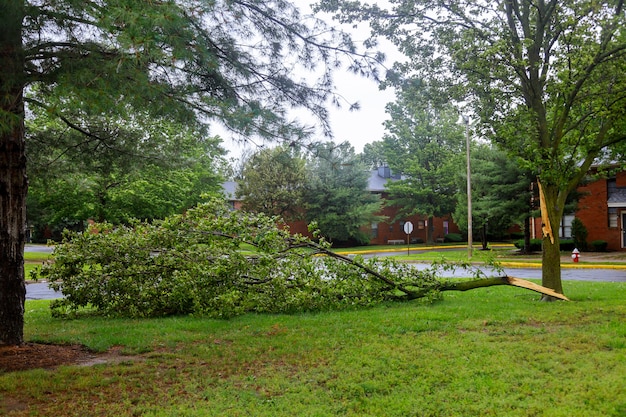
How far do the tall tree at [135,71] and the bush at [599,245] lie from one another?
25.1 m

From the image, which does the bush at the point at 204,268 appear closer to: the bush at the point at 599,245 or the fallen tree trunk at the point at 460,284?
the fallen tree trunk at the point at 460,284

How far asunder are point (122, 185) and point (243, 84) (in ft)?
60.3

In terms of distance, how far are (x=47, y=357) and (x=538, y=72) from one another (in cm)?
1004

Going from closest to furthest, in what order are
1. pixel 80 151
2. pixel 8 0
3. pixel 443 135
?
1. pixel 8 0
2. pixel 80 151
3. pixel 443 135

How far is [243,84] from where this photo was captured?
677 cm

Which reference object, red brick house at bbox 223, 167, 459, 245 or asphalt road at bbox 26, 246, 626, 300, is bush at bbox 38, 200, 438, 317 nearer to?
asphalt road at bbox 26, 246, 626, 300

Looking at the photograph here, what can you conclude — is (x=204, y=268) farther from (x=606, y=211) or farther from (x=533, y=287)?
(x=606, y=211)

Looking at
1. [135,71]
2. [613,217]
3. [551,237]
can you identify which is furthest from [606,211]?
[135,71]

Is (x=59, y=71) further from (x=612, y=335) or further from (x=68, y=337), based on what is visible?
(x=612, y=335)

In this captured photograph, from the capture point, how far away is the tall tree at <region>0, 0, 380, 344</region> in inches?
182

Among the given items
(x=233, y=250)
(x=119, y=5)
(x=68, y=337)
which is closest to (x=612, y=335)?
(x=233, y=250)

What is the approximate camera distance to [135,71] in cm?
499

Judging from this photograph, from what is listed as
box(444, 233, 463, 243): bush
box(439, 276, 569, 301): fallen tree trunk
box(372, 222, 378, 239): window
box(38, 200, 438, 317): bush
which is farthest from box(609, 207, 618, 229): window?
box(38, 200, 438, 317): bush

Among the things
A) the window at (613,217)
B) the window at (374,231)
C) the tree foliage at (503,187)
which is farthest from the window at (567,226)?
the window at (374,231)
